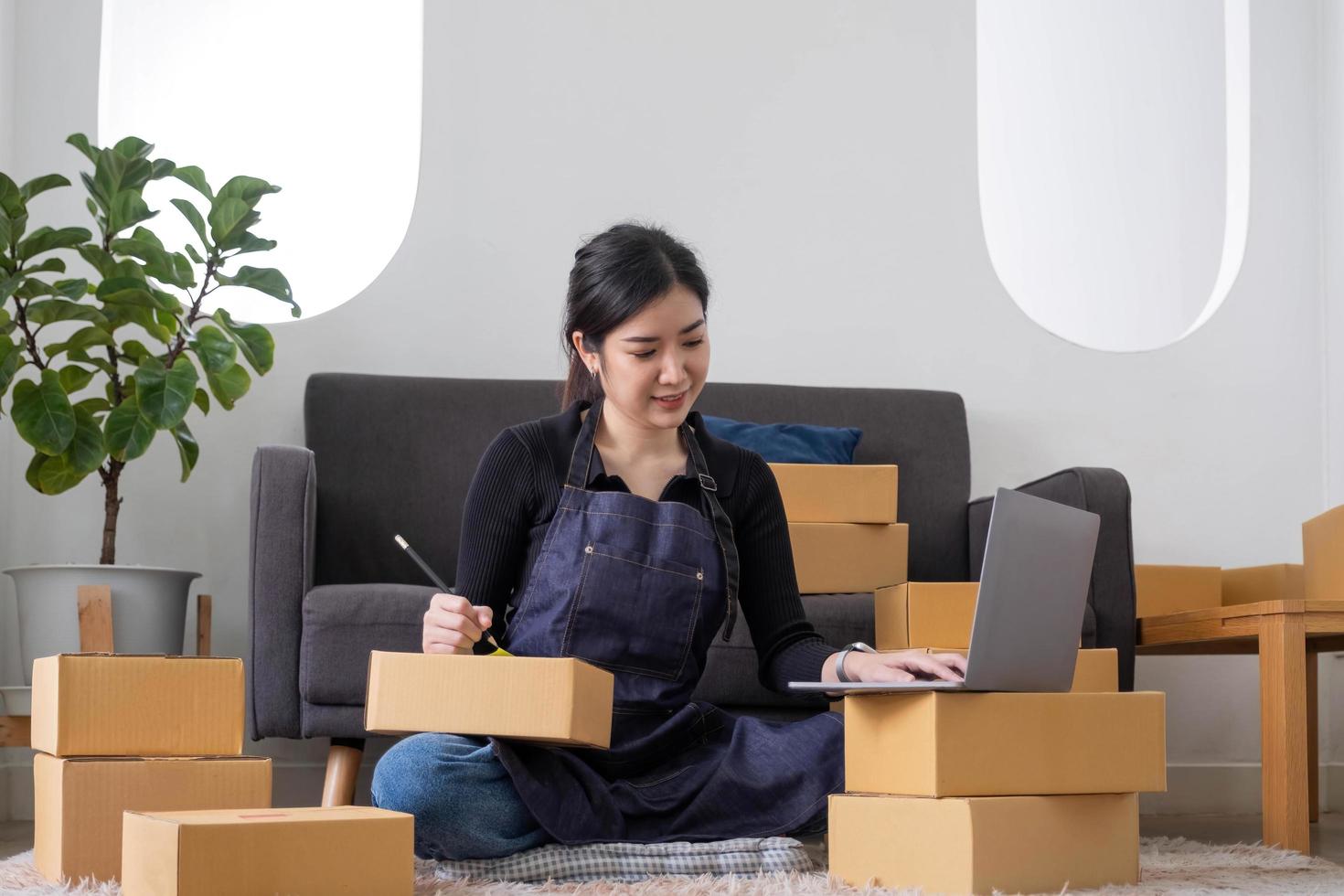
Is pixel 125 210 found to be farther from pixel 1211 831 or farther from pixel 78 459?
pixel 1211 831

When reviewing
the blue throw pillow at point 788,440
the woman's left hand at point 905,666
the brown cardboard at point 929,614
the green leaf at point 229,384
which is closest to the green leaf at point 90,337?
the green leaf at point 229,384

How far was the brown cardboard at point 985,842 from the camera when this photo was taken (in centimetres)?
142

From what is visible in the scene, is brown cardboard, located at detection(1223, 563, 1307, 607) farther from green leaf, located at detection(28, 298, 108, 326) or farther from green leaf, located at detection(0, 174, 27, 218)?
green leaf, located at detection(0, 174, 27, 218)

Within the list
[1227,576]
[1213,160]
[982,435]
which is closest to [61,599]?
[982,435]

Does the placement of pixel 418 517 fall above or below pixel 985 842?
above

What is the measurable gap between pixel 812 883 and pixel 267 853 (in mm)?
627

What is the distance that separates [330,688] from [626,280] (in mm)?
912

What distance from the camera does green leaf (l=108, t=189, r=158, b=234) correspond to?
8.55 ft

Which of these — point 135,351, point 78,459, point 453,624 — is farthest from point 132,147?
point 453,624

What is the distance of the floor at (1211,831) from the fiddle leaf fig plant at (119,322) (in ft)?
1.88

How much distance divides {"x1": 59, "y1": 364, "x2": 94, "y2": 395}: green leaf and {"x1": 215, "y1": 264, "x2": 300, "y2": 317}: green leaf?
0.33 meters

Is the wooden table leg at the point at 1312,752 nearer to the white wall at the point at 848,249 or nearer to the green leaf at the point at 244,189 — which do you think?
the white wall at the point at 848,249

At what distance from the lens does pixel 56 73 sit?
295 cm

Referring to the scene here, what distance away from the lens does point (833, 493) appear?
8.34 feet
